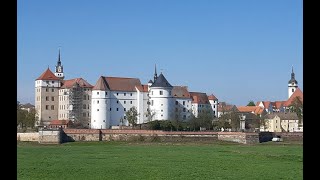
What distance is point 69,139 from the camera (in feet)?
257

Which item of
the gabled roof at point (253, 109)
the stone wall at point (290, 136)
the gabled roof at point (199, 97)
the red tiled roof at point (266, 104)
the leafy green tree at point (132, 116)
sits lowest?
the stone wall at point (290, 136)

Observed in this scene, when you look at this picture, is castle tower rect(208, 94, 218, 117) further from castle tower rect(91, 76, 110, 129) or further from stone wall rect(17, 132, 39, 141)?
stone wall rect(17, 132, 39, 141)

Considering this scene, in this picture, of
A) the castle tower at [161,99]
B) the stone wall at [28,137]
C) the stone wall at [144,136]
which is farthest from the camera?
the castle tower at [161,99]

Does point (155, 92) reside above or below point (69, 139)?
above

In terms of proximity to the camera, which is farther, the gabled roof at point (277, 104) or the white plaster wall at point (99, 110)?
the gabled roof at point (277, 104)

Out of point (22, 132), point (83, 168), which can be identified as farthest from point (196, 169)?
point (22, 132)

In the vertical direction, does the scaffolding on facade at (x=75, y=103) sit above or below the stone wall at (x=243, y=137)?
above

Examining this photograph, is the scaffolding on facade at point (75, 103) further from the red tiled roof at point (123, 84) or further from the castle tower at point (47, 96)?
the red tiled roof at point (123, 84)

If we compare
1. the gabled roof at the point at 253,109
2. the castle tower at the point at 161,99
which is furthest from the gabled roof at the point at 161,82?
the gabled roof at the point at 253,109

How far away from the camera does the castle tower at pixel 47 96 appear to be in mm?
111387

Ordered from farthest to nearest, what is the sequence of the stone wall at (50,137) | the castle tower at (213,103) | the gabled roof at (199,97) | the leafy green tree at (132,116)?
the castle tower at (213,103) < the gabled roof at (199,97) < the leafy green tree at (132,116) < the stone wall at (50,137)

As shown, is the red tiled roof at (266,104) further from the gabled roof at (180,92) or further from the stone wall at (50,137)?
the stone wall at (50,137)
